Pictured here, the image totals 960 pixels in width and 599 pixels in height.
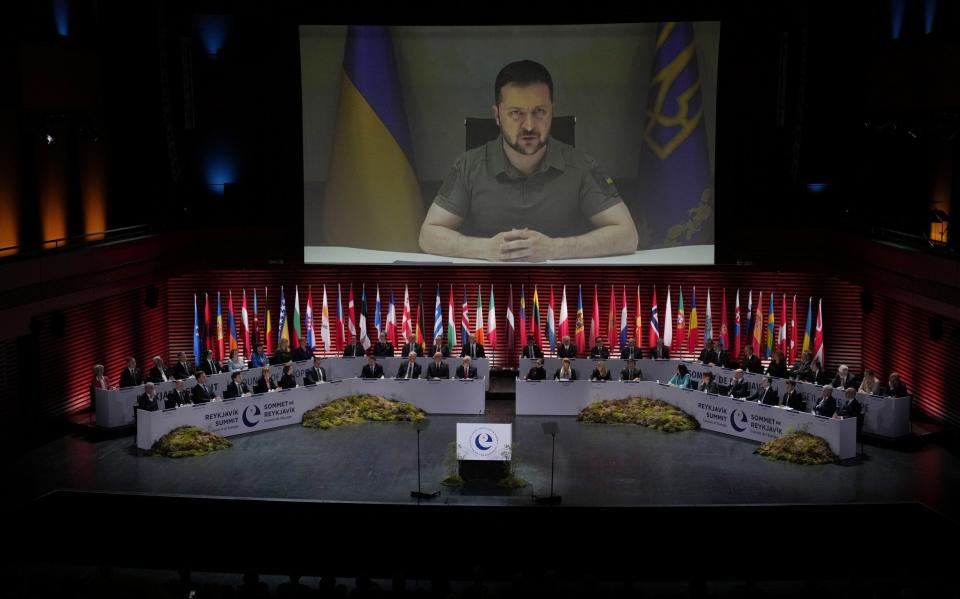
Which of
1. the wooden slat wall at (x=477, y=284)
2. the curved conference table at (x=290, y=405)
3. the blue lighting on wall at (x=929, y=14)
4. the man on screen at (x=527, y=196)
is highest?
the blue lighting on wall at (x=929, y=14)

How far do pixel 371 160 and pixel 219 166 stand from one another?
14.4 ft

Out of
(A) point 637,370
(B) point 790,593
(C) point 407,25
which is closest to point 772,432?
(A) point 637,370

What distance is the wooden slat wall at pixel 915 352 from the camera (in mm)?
21047

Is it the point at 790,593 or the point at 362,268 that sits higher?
the point at 362,268

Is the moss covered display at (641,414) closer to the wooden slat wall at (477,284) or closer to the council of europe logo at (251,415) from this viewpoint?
the wooden slat wall at (477,284)

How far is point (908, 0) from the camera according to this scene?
2367 centimetres

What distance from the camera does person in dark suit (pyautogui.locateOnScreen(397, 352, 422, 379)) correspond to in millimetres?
23203

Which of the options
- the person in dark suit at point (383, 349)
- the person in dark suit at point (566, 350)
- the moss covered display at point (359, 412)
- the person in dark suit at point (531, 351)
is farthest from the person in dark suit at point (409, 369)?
the person in dark suit at point (566, 350)

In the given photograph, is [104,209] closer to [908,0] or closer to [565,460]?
[565,460]

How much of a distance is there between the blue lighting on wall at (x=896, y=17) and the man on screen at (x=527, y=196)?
299 inches

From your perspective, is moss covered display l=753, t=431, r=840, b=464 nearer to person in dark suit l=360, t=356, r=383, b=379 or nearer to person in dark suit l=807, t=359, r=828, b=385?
person in dark suit l=807, t=359, r=828, b=385

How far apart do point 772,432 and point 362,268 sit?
39.2ft

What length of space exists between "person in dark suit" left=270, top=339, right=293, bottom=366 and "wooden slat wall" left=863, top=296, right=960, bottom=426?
14230 mm

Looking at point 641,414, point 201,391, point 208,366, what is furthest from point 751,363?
point 208,366
